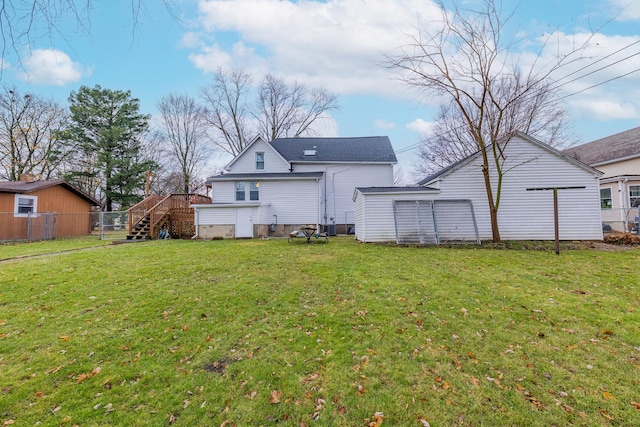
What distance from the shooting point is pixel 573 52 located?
1034 centimetres

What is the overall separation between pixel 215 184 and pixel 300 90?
18.3 m

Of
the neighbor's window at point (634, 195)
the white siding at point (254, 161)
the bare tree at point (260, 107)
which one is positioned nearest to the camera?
A: the neighbor's window at point (634, 195)

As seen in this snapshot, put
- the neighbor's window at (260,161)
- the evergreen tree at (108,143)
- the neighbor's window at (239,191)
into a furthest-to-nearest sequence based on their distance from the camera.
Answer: the evergreen tree at (108,143) → the neighbor's window at (260,161) → the neighbor's window at (239,191)

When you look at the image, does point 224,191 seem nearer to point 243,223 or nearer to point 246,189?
point 246,189

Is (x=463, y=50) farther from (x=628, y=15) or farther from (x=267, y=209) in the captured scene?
(x=267, y=209)

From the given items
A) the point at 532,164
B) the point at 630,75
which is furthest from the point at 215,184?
the point at 630,75

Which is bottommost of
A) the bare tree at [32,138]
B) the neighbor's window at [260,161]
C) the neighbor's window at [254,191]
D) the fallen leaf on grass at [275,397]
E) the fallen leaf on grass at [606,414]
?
the fallen leaf on grass at [606,414]

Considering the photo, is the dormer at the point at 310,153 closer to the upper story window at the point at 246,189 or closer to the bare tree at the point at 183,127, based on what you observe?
the upper story window at the point at 246,189

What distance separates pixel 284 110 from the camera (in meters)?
31.3

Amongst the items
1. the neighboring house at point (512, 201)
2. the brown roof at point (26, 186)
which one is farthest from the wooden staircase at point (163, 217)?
the neighboring house at point (512, 201)

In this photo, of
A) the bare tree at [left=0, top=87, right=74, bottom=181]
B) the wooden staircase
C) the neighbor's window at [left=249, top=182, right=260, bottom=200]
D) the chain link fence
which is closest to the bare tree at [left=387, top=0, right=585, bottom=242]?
the neighbor's window at [left=249, top=182, right=260, bottom=200]

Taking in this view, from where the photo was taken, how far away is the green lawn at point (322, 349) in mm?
2385

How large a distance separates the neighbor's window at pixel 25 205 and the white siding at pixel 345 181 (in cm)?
1686

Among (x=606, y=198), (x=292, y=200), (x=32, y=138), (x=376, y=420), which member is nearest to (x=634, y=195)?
(x=606, y=198)
